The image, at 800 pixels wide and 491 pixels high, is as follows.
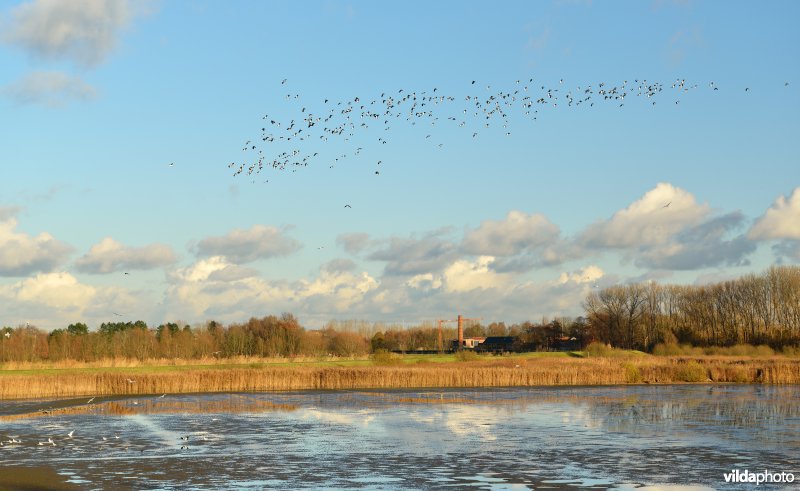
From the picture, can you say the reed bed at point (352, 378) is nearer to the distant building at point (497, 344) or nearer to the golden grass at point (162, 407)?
the golden grass at point (162, 407)

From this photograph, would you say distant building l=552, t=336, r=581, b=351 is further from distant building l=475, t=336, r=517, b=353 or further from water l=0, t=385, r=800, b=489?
water l=0, t=385, r=800, b=489

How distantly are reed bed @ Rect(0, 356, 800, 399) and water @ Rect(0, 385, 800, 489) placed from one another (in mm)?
7212

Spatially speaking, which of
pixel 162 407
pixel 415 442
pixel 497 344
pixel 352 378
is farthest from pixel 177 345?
pixel 497 344

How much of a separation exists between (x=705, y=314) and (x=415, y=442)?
349 feet

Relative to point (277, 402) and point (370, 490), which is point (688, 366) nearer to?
point (277, 402)

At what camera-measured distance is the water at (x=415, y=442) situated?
75.9 ft

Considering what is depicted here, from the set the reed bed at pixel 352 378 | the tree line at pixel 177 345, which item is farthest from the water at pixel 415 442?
the tree line at pixel 177 345

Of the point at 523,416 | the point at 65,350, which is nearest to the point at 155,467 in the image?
the point at 523,416

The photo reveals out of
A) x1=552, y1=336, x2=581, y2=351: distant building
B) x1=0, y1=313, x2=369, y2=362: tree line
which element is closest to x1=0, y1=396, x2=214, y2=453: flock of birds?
x1=0, y1=313, x2=369, y2=362: tree line

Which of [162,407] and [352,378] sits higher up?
[352,378]

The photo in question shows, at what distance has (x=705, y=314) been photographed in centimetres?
12769

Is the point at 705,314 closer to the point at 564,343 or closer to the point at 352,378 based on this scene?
the point at 564,343

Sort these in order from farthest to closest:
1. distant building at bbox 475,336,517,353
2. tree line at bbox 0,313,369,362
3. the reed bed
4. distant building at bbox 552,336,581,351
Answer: distant building at bbox 475,336,517,353 → distant building at bbox 552,336,581,351 → tree line at bbox 0,313,369,362 → the reed bed

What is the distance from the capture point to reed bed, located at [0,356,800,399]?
185ft
